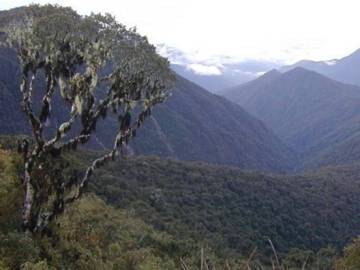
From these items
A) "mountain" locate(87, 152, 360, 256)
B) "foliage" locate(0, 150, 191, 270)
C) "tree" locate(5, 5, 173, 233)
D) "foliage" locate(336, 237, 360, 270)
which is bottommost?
"mountain" locate(87, 152, 360, 256)

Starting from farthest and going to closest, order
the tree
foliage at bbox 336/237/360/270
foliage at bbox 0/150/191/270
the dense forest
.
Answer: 1. foliage at bbox 336/237/360/270
2. the tree
3. the dense forest
4. foliage at bbox 0/150/191/270

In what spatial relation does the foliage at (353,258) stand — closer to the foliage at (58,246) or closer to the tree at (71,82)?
the foliage at (58,246)

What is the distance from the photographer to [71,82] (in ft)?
54.1

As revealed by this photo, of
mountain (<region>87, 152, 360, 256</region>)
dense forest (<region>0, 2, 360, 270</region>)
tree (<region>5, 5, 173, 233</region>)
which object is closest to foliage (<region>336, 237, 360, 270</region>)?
dense forest (<region>0, 2, 360, 270</region>)

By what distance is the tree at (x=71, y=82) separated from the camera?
16484 millimetres

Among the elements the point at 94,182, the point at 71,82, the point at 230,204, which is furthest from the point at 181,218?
the point at 71,82

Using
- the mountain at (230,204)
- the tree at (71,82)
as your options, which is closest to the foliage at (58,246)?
the tree at (71,82)

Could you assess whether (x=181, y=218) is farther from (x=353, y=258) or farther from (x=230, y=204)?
(x=353, y=258)

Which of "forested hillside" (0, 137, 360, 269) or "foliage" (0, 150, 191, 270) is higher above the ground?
"foliage" (0, 150, 191, 270)

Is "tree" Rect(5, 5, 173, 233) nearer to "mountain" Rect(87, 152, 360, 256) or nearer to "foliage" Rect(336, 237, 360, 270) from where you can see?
"foliage" Rect(336, 237, 360, 270)

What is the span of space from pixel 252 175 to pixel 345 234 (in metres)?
23.0

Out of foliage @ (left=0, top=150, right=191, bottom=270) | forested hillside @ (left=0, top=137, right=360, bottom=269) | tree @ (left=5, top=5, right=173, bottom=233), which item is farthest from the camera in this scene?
forested hillside @ (left=0, top=137, right=360, bottom=269)

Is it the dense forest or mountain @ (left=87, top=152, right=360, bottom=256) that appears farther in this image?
mountain @ (left=87, top=152, right=360, bottom=256)

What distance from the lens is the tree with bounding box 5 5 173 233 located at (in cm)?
1648
